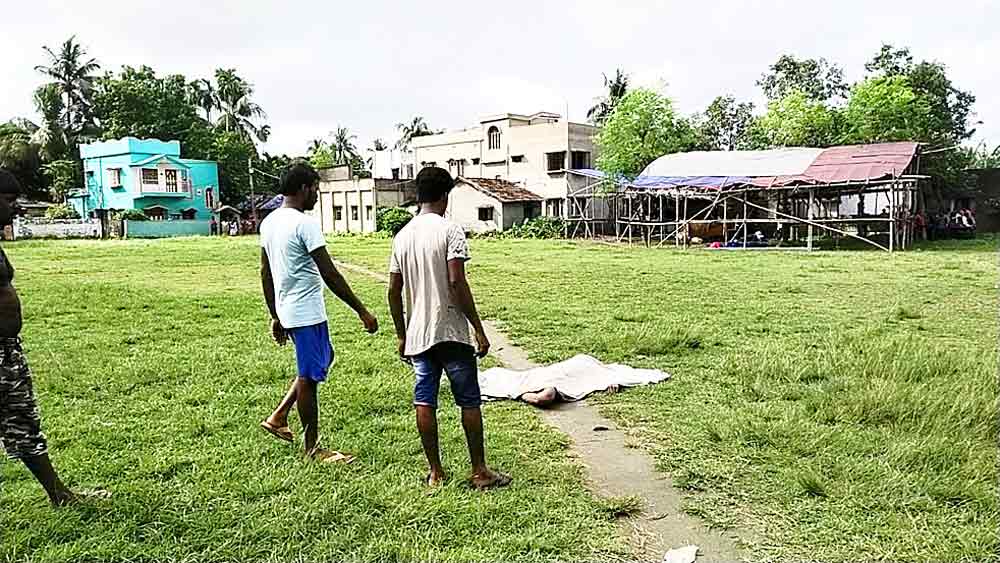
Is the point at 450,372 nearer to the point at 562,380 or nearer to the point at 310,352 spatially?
the point at 310,352

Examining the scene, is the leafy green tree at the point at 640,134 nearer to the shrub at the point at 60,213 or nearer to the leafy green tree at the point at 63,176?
the shrub at the point at 60,213

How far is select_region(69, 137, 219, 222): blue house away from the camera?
46.3 metres

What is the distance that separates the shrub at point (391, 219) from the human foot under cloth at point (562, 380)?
32.3m

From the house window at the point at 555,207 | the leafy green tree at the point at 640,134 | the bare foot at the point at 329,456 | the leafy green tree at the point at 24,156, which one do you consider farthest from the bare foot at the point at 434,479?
the leafy green tree at the point at 24,156

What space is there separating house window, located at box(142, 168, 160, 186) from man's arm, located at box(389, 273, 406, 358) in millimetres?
47792

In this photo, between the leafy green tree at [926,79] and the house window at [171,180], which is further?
the house window at [171,180]

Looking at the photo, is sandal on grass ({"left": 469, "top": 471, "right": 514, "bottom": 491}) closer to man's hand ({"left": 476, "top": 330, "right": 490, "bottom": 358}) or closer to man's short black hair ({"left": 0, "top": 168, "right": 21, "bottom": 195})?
man's hand ({"left": 476, "top": 330, "right": 490, "bottom": 358})

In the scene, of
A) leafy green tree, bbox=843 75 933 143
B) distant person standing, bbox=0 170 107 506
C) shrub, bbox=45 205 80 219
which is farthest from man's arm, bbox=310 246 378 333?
shrub, bbox=45 205 80 219

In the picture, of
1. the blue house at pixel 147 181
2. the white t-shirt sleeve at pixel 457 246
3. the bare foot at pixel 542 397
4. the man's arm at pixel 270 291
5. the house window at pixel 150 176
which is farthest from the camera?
the house window at pixel 150 176

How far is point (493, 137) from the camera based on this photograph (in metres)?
41.7

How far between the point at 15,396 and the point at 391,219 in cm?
3645

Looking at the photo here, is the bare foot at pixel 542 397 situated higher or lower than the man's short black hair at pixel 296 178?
lower

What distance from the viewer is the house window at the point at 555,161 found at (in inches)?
1521

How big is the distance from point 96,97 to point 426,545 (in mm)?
55731
